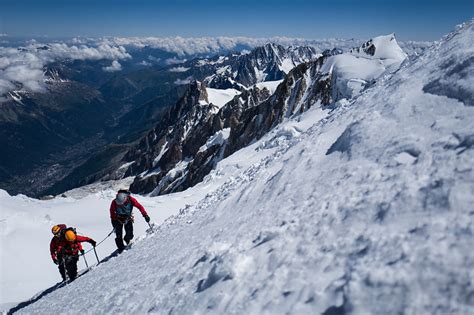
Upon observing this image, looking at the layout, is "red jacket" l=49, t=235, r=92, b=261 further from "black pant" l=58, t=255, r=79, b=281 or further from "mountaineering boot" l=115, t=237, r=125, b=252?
"mountaineering boot" l=115, t=237, r=125, b=252

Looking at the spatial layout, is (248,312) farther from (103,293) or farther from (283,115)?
(283,115)

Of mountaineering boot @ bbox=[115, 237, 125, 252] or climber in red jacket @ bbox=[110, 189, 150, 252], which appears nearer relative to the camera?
climber in red jacket @ bbox=[110, 189, 150, 252]

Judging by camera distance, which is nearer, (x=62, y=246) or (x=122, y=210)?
(x=62, y=246)

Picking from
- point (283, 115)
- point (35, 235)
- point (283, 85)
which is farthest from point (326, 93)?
point (35, 235)

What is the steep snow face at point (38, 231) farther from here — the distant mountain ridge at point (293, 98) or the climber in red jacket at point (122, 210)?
the distant mountain ridge at point (293, 98)

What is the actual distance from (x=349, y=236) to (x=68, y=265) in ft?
43.8

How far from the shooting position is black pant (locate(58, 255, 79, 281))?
15.3 meters

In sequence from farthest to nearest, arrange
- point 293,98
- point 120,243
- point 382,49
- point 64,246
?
point 293,98
point 382,49
point 120,243
point 64,246

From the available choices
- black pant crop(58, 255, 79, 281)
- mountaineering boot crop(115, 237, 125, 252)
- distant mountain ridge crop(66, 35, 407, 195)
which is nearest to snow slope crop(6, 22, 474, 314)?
black pant crop(58, 255, 79, 281)

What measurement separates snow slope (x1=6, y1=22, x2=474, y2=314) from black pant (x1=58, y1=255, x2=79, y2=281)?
183 centimetres

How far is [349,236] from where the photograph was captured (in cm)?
668

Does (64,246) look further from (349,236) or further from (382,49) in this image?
(382,49)

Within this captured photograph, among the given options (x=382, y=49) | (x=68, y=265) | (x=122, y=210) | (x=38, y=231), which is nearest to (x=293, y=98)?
(x=382, y=49)

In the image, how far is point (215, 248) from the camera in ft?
30.5
